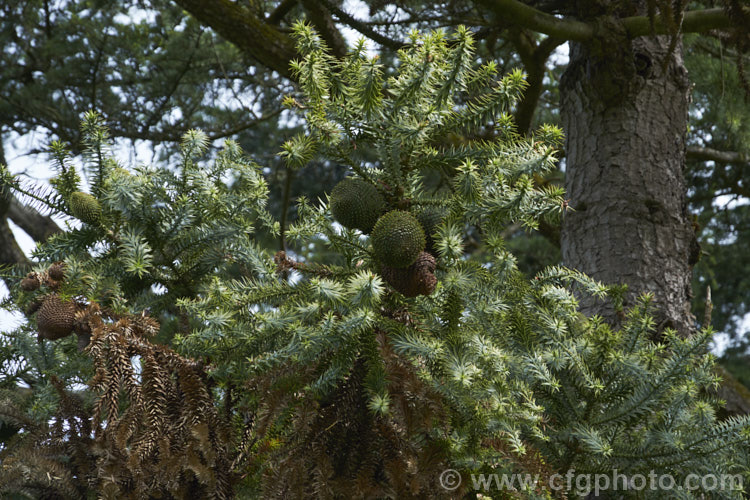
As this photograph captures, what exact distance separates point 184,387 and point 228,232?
358 millimetres

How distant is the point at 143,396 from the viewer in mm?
1262

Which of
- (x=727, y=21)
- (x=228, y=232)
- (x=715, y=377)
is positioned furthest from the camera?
(x=727, y=21)

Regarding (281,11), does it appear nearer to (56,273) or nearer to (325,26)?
(325,26)

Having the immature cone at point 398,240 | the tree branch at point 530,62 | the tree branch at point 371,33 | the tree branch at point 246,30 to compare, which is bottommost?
the immature cone at point 398,240

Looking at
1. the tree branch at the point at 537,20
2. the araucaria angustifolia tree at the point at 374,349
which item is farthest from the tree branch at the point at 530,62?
the araucaria angustifolia tree at the point at 374,349

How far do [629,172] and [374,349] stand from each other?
1.43 metres

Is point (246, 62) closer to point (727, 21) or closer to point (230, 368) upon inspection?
point (727, 21)

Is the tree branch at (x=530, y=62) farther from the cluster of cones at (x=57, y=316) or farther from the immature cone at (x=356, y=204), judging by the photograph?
the cluster of cones at (x=57, y=316)

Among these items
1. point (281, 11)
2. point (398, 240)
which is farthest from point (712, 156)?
point (398, 240)

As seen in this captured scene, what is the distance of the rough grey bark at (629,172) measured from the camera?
2.20 m

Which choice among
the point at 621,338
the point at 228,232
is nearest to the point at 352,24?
the point at 228,232

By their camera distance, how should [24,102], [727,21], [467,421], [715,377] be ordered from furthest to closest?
[24,102], [727,21], [715,377], [467,421]

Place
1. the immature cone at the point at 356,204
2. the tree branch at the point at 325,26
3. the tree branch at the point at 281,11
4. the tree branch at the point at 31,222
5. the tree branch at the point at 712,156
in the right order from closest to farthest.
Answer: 1. the immature cone at the point at 356,204
2. the tree branch at the point at 325,26
3. the tree branch at the point at 281,11
4. the tree branch at the point at 712,156
5. the tree branch at the point at 31,222

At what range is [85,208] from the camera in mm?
1491
